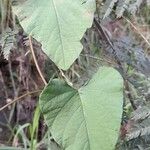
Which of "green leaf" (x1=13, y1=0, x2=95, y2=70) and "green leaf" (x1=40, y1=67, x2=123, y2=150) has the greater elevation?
"green leaf" (x1=13, y1=0, x2=95, y2=70)

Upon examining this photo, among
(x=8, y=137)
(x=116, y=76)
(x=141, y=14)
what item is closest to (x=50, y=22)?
(x=116, y=76)

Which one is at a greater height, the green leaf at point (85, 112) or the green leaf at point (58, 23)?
the green leaf at point (58, 23)

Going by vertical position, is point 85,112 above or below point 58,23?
below

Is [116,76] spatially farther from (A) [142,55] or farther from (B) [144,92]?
(A) [142,55]
